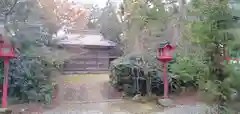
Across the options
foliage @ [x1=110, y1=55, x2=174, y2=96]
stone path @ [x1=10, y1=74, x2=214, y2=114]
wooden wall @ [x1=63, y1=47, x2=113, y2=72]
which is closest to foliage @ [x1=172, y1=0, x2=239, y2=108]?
stone path @ [x1=10, y1=74, x2=214, y2=114]

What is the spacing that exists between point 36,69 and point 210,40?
18.2ft

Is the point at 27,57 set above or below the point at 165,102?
above

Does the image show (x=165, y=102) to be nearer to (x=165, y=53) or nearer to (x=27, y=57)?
(x=165, y=53)

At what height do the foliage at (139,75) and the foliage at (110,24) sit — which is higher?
the foliage at (110,24)

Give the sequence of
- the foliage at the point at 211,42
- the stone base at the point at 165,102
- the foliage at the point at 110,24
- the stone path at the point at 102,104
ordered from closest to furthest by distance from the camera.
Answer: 1. the foliage at the point at 211,42
2. the stone path at the point at 102,104
3. the stone base at the point at 165,102
4. the foliage at the point at 110,24

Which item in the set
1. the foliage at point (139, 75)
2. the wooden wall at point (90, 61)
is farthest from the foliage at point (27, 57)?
the wooden wall at point (90, 61)

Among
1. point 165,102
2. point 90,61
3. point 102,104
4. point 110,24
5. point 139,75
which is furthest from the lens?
point 110,24

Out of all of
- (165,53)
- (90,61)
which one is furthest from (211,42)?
(90,61)

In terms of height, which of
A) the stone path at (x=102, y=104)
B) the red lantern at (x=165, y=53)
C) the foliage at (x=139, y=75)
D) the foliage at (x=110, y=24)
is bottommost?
the stone path at (x=102, y=104)

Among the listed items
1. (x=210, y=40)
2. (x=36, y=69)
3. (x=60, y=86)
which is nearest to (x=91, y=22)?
(x=60, y=86)

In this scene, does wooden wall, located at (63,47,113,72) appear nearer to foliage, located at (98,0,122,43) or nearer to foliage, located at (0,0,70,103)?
foliage, located at (98,0,122,43)

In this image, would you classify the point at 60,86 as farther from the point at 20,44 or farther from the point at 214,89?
the point at 214,89

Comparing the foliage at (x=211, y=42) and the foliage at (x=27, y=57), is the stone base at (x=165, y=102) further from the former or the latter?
the foliage at (x=27, y=57)

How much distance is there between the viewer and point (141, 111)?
656cm
